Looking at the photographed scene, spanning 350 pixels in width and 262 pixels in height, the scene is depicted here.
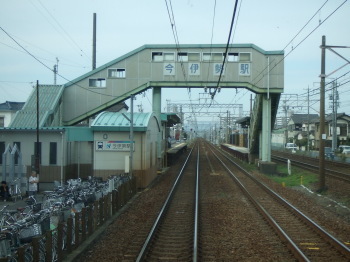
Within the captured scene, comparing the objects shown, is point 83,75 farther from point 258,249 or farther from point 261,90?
point 258,249

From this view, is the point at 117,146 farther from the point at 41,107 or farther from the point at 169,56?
the point at 169,56

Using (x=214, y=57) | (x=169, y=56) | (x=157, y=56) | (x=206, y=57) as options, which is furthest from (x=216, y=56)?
(x=157, y=56)

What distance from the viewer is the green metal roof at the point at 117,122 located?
18.1m

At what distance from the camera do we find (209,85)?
84.0ft

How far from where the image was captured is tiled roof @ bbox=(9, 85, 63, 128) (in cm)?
2303

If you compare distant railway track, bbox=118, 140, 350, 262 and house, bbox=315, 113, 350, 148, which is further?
house, bbox=315, 113, 350, 148

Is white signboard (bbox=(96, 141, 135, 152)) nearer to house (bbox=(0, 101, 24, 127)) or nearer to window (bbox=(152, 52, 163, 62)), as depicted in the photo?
window (bbox=(152, 52, 163, 62))

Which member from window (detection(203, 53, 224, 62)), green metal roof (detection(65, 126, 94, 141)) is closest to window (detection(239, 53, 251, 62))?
window (detection(203, 53, 224, 62))

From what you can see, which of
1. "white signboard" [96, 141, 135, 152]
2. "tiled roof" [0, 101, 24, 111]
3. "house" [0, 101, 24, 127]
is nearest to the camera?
"white signboard" [96, 141, 135, 152]

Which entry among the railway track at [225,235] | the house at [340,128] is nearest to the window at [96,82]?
the railway track at [225,235]

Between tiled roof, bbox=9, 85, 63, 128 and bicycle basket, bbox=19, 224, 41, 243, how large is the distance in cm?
1620

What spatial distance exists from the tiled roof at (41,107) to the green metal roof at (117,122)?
5111 mm

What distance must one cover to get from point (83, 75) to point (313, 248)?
20265mm

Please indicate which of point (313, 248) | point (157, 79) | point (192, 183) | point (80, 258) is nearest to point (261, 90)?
point (157, 79)
